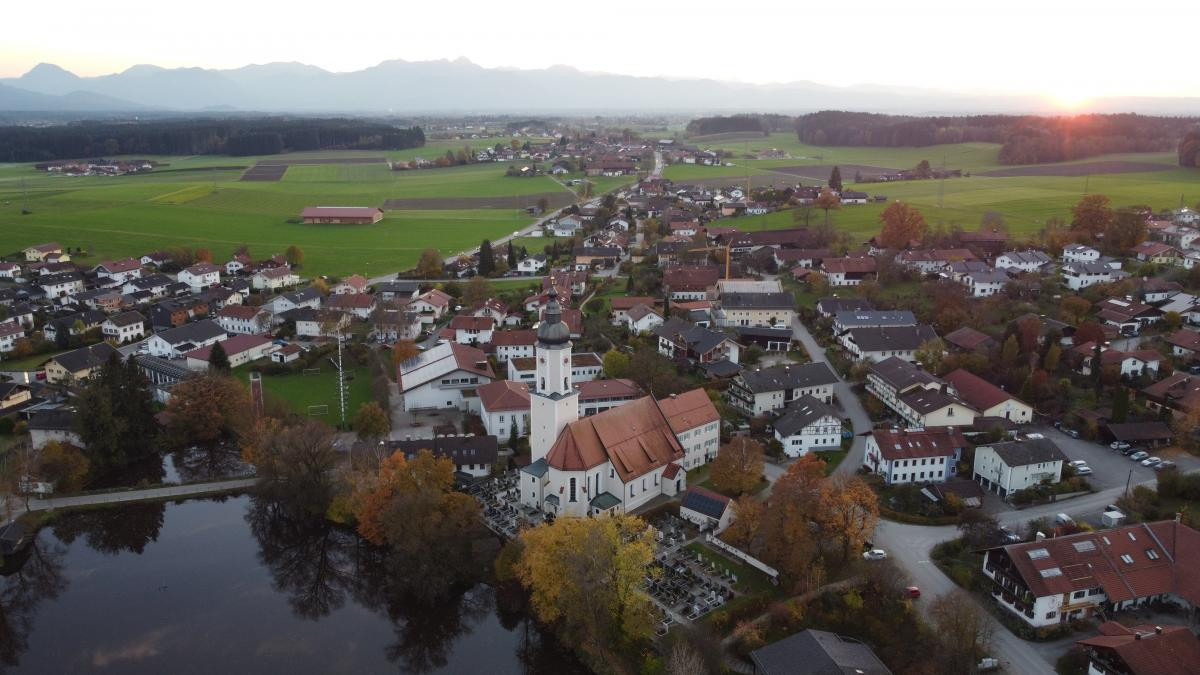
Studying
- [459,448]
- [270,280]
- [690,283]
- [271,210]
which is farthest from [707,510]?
[271,210]

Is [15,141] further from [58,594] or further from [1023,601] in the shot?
[1023,601]

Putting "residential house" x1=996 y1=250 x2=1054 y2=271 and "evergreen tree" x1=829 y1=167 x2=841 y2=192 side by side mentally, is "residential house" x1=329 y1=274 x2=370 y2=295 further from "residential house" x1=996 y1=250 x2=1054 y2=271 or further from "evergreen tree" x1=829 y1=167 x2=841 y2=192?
"evergreen tree" x1=829 y1=167 x2=841 y2=192

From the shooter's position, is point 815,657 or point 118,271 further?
point 118,271

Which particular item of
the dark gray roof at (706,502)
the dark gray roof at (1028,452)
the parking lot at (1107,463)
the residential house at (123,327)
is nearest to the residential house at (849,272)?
the parking lot at (1107,463)

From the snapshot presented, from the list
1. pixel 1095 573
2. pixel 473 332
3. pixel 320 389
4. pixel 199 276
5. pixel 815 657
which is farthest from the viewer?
pixel 199 276

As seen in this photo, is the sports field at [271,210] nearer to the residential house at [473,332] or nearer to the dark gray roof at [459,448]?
the residential house at [473,332]

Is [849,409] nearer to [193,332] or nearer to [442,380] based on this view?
[442,380]
